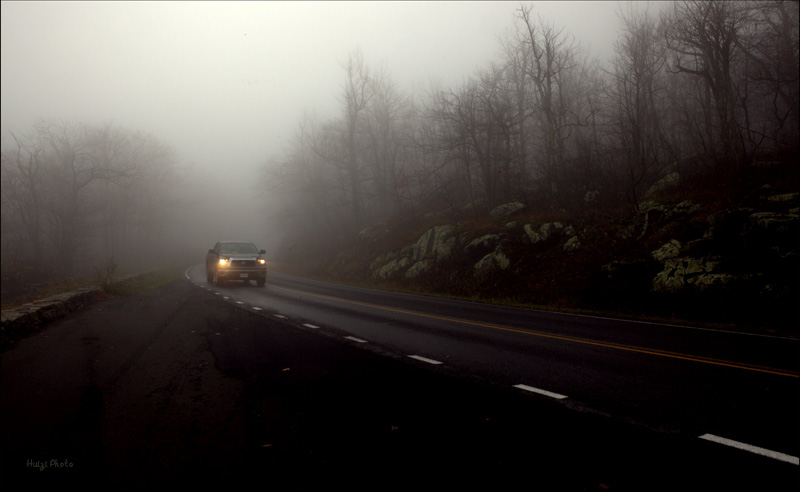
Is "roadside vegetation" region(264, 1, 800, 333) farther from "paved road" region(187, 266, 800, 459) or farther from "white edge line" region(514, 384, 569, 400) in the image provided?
"white edge line" region(514, 384, 569, 400)

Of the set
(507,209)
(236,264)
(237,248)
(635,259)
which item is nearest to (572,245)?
(635,259)

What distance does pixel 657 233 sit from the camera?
13328mm

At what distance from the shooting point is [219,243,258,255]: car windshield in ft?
63.4

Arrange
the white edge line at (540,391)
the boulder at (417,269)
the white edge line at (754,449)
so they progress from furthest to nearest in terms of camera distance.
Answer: the boulder at (417,269)
the white edge line at (540,391)
the white edge line at (754,449)

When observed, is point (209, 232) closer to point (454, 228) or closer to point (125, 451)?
point (454, 228)

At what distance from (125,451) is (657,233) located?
15.3m

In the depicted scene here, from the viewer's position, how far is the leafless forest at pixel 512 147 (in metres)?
16.4

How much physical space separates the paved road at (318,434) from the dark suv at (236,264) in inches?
494

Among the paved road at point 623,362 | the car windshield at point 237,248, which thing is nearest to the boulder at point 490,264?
the paved road at point 623,362

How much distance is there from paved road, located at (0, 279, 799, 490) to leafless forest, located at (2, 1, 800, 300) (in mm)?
9704

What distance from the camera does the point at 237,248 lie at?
19.7 m

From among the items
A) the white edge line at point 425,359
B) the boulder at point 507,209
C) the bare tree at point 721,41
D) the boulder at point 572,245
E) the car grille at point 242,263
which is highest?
the bare tree at point 721,41

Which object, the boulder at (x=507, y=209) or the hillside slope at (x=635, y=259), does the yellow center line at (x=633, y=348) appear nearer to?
the hillside slope at (x=635, y=259)

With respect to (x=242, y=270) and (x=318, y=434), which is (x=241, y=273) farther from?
(x=318, y=434)
